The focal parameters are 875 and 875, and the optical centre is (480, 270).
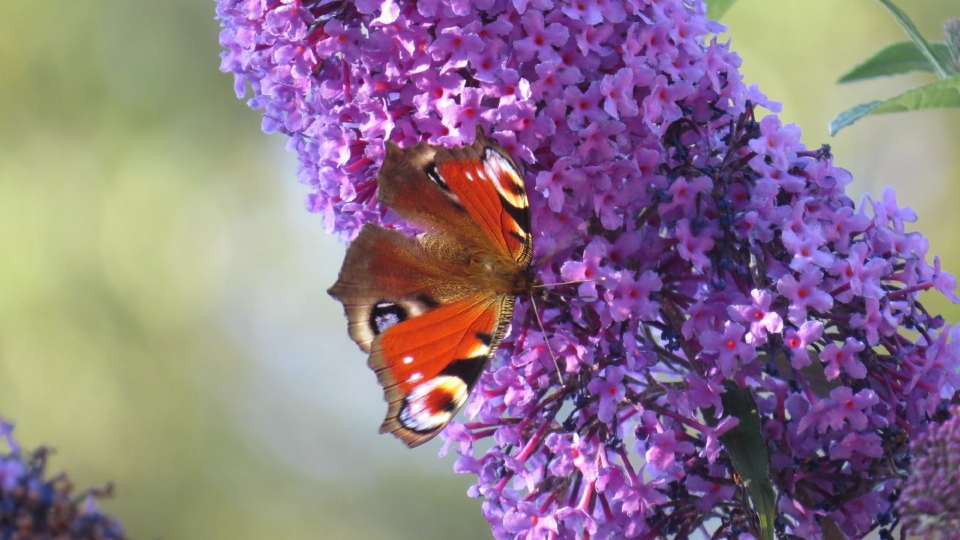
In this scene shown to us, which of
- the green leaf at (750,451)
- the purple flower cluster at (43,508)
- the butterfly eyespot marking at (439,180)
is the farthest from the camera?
the butterfly eyespot marking at (439,180)

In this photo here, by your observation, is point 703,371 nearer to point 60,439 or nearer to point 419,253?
point 419,253

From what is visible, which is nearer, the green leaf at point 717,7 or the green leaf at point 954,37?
the green leaf at point 954,37

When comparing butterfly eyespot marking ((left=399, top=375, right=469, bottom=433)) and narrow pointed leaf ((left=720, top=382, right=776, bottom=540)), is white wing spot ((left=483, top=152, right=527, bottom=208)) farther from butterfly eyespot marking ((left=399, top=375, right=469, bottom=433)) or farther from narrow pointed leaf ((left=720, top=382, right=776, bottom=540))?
narrow pointed leaf ((left=720, top=382, right=776, bottom=540))

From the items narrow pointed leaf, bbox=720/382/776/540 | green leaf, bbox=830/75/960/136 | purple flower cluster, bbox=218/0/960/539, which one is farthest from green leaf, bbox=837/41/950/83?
narrow pointed leaf, bbox=720/382/776/540

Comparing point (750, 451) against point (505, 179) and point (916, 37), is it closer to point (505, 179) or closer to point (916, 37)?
point (505, 179)

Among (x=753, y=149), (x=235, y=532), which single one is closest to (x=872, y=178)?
(x=753, y=149)

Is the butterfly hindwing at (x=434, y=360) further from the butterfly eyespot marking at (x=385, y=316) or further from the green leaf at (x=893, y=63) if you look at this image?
the green leaf at (x=893, y=63)

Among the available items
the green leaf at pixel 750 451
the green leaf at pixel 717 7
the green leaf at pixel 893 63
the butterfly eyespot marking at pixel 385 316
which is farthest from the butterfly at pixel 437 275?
the green leaf at pixel 893 63
